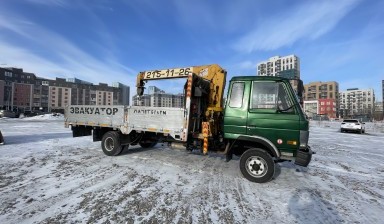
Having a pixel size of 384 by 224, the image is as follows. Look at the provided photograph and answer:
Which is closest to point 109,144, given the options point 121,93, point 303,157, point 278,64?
point 303,157

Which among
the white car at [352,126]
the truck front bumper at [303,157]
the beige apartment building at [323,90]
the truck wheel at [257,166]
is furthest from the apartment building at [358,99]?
the truck wheel at [257,166]

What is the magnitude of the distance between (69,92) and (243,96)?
145615mm

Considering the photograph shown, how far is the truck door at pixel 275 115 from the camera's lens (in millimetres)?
5840

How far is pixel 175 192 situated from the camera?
5.25m

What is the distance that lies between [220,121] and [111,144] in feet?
14.2

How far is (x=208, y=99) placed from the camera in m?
8.08

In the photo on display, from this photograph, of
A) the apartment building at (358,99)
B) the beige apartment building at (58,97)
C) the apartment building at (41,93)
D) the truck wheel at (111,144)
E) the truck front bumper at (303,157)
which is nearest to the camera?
the truck front bumper at (303,157)

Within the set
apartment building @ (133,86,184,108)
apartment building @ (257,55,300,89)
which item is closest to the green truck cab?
apartment building @ (133,86,184,108)

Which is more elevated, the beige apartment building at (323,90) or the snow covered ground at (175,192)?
the beige apartment building at (323,90)

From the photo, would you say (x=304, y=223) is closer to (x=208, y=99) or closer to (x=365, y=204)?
(x=365, y=204)

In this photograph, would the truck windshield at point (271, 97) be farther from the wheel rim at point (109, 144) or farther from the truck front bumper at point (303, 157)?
the wheel rim at point (109, 144)

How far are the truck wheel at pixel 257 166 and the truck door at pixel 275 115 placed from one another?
0.44 m

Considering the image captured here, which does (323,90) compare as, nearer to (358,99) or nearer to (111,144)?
(358,99)

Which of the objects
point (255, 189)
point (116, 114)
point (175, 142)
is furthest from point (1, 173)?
point (255, 189)
